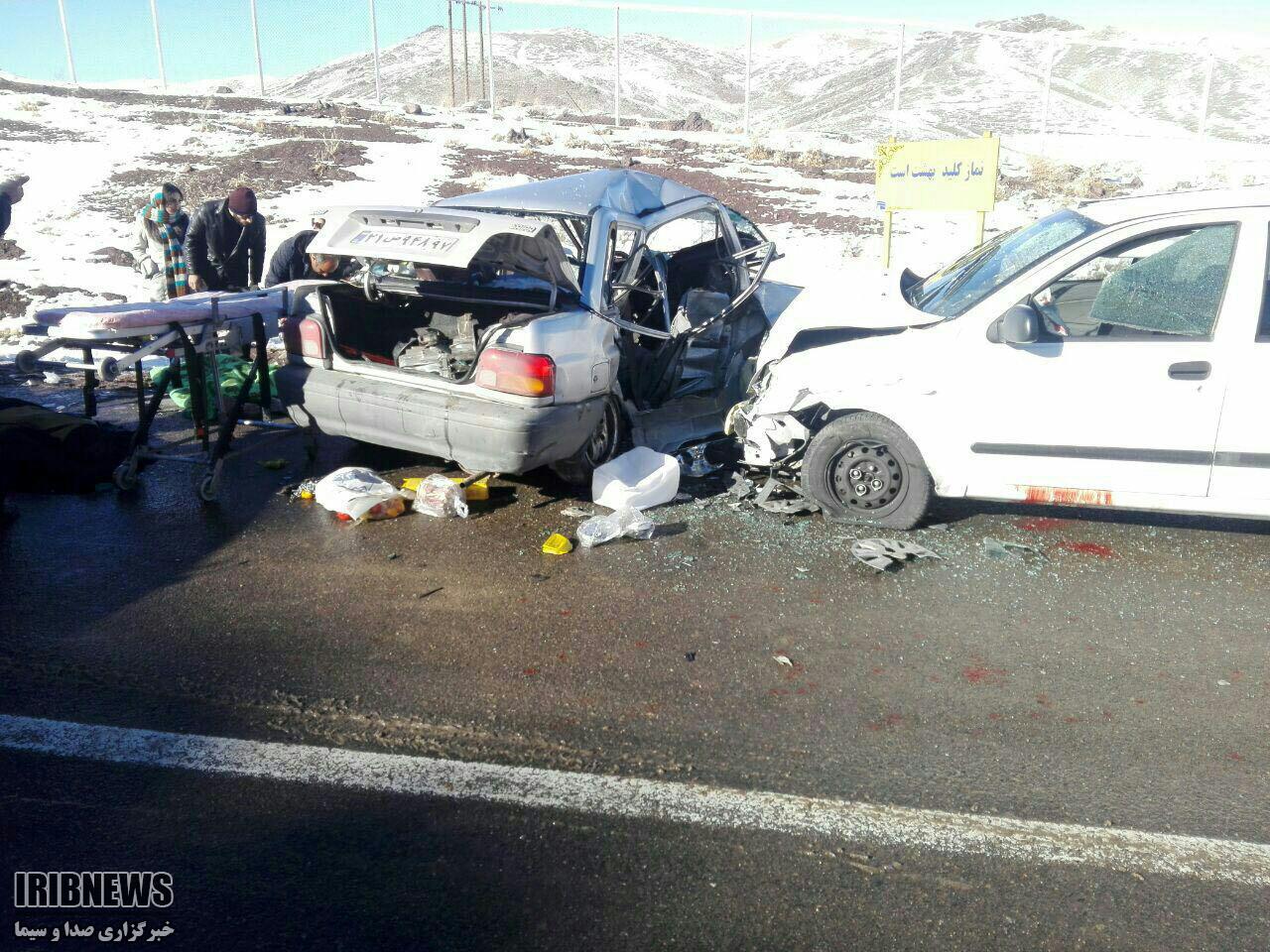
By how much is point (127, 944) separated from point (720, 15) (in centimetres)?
2222

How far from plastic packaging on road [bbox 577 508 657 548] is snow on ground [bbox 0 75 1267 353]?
7.73 m

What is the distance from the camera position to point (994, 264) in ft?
18.8

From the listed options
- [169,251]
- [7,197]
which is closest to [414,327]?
[169,251]

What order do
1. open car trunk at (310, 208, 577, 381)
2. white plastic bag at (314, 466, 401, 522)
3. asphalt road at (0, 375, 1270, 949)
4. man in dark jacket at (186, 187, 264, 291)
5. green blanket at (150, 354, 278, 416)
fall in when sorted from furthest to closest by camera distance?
1. man in dark jacket at (186, 187, 264, 291)
2. green blanket at (150, 354, 278, 416)
3. white plastic bag at (314, 466, 401, 522)
4. open car trunk at (310, 208, 577, 381)
5. asphalt road at (0, 375, 1270, 949)

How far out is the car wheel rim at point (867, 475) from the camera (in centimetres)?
535

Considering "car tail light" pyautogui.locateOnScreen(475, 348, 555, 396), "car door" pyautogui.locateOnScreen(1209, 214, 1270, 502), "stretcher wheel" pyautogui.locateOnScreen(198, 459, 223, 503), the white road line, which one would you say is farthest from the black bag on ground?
"car door" pyautogui.locateOnScreen(1209, 214, 1270, 502)

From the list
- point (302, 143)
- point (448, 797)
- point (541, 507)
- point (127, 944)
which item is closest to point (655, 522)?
point (541, 507)

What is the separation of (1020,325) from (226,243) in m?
6.99

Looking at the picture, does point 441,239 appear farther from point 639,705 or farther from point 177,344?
point 639,705

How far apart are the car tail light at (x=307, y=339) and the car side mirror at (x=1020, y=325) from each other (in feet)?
12.4

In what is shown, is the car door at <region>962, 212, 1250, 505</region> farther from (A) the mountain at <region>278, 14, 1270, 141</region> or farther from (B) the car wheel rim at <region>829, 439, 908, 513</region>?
(A) the mountain at <region>278, 14, 1270, 141</region>

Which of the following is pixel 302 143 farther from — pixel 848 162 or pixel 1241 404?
pixel 1241 404

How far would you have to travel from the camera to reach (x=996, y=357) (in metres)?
5.04

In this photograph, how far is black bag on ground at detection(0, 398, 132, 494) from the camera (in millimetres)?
5961
